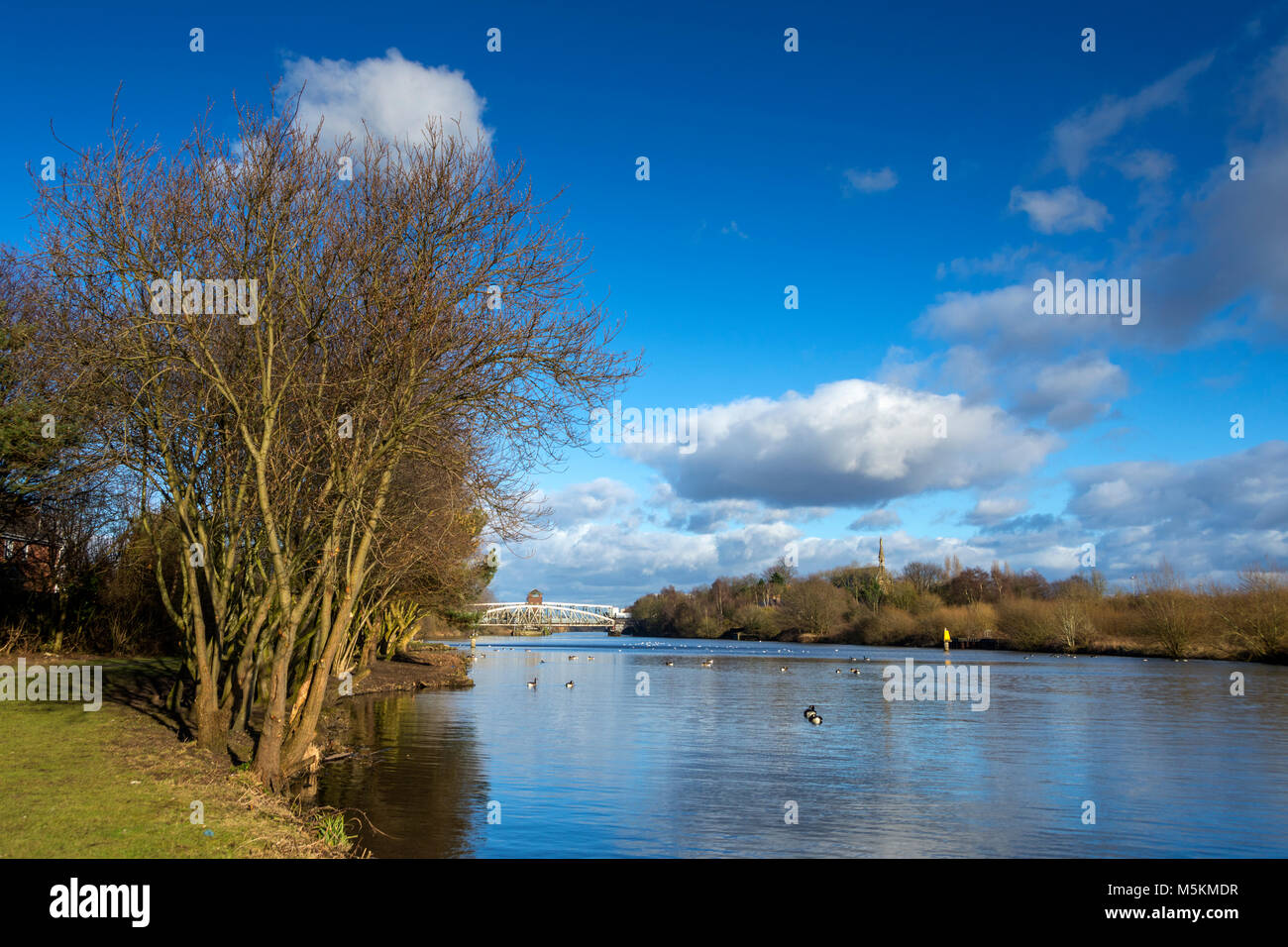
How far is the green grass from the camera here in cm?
1008

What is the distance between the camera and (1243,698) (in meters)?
41.2

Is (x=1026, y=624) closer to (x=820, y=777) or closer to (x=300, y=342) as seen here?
(x=820, y=777)

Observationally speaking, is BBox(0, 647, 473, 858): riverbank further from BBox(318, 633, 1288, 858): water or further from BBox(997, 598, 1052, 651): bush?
BBox(997, 598, 1052, 651): bush

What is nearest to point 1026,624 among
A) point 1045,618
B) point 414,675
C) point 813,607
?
point 1045,618

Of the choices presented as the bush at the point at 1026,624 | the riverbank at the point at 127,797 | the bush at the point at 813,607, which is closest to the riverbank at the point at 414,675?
the riverbank at the point at 127,797

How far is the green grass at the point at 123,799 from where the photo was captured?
10.1 metres

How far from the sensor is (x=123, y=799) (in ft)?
39.3

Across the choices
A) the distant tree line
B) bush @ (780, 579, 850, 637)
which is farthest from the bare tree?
bush @ (780, 579, 850, 637)

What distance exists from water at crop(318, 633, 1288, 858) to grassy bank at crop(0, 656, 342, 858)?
2.48 metres

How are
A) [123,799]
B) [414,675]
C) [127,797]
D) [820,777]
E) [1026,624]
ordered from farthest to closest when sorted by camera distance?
[1026,624] → [414,675] → [820,777] → [127,797] → [123,799]

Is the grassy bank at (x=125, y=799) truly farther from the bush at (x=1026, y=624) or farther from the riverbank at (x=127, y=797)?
the bush at (x=1026, y=624)

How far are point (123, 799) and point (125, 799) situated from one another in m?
0.02
